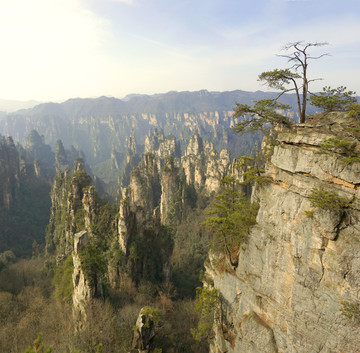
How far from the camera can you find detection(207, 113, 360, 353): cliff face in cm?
1208

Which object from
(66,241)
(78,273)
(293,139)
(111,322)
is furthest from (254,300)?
(66,241)

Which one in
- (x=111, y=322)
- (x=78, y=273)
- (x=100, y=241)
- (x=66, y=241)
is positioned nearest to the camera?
(x=111, y=322)

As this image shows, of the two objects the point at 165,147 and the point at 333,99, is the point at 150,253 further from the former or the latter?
the point at 165,147

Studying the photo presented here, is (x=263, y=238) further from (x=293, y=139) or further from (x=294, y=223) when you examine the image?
(x=293, y=139)

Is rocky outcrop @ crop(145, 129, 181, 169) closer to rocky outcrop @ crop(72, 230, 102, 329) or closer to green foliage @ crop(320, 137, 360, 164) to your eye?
rocky outcrop @ crop(72, 230, 102, 329)

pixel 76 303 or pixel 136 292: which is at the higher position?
pixel 76 303

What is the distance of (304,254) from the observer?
45.0 ft

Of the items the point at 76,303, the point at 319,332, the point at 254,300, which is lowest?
the point at 76,303

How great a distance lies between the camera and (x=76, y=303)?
90.0 ft

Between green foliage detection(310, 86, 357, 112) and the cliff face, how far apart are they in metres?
0.99

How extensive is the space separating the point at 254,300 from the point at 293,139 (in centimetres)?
1152

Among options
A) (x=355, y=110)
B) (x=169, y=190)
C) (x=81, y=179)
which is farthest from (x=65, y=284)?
(x=169, y=190)

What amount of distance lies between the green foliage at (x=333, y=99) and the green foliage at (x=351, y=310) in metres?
11.1

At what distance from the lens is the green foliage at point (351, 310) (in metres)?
11.7
